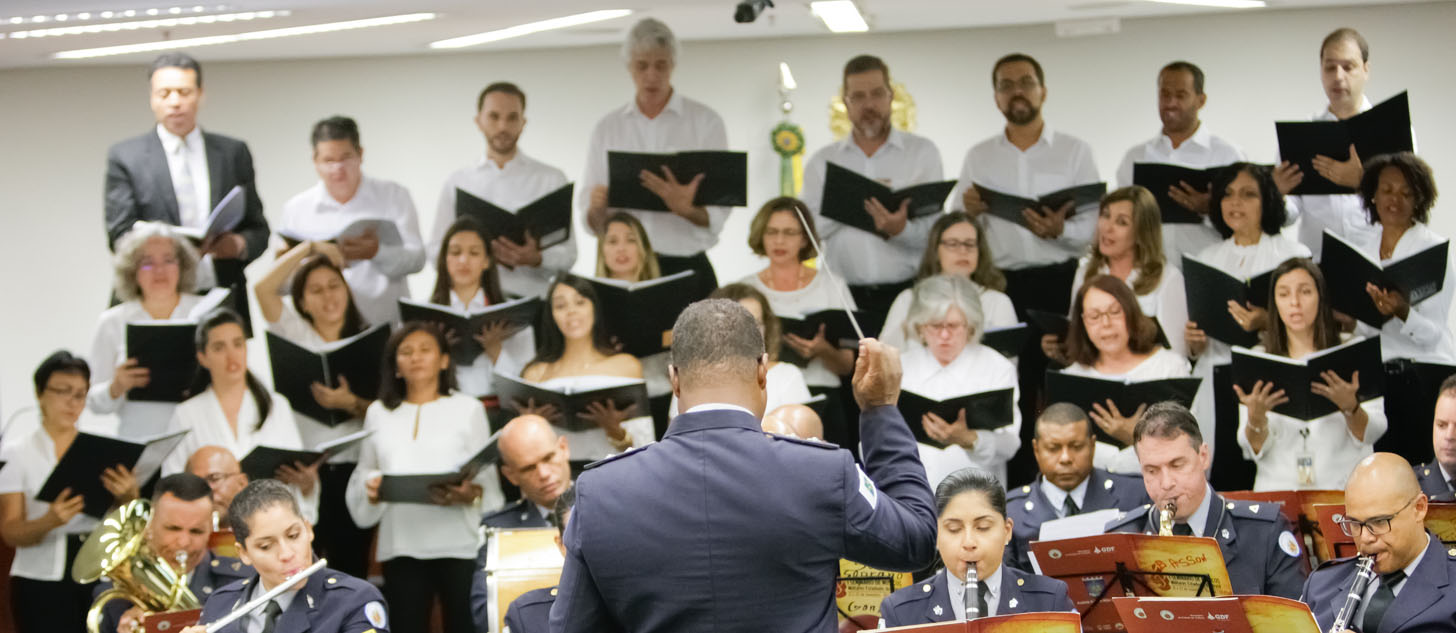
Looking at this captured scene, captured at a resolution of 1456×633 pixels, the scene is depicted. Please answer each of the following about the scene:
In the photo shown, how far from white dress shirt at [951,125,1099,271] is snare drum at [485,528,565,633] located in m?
2.61

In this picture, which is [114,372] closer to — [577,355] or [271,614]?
[577,355]

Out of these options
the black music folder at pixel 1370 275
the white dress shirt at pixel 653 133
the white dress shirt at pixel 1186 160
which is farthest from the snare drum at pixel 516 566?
the black music folder at pixel 1370 275

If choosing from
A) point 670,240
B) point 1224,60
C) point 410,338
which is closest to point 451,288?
point 410,338

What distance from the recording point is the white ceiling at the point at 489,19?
7.33 m

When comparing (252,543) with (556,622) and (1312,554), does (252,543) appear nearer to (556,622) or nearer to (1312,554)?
(556,622)

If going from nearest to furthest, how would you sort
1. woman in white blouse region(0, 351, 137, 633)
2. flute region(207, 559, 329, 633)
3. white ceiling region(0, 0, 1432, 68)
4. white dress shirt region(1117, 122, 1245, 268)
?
flute region(207, 559, 329, 633)
woman in white blouse region(0, 351, 137, 633)
white dress shirt region(1117, 122, 1245, 268)
white ceiling region(0, 0, 1432, 68)

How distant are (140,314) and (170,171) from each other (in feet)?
2.05

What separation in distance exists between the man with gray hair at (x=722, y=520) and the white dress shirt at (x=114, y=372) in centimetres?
432

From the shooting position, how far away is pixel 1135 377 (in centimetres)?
583

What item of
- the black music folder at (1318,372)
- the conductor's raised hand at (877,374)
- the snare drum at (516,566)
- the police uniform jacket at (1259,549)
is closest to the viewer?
the conductor's raised hand at (877,374)

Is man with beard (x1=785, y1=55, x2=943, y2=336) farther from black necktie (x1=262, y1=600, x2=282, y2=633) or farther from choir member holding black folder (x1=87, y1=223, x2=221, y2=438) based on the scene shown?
black necktie (x1=262, y1=600, x2=282, y2=633)

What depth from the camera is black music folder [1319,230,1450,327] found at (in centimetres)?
592

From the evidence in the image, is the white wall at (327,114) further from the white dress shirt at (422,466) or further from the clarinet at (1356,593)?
the clarinet at (1356,593)

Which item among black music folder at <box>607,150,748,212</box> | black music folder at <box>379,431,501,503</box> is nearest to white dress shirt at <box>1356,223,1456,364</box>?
black music folder at <box>607,150,748,212</box>
